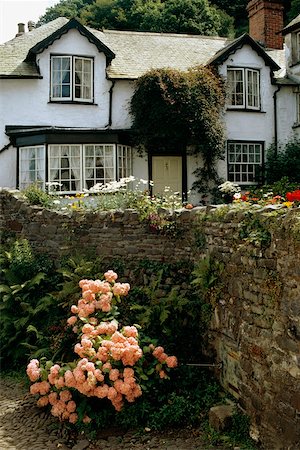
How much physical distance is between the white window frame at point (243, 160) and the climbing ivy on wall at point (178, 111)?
1036mm

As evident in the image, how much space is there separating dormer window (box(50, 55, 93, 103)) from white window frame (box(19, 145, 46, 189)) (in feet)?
6.59

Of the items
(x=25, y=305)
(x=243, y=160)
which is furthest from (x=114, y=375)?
(x=243, y=160)

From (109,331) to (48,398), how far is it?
139 cm

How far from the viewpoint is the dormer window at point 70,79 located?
16.4 meters

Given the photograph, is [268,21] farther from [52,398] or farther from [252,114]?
[52,398]

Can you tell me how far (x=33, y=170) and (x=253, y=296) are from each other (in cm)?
1094

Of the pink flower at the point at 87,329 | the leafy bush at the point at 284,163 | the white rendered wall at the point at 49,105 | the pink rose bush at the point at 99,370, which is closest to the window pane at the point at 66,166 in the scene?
the white rendered wall at the point at 49,105

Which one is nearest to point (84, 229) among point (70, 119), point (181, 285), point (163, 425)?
point (181, 285)

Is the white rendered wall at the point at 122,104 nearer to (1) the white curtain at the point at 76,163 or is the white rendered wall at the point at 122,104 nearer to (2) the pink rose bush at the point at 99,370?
(1) the white curtain at the point at 76,163

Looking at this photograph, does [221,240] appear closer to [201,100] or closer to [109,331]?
[109,331]

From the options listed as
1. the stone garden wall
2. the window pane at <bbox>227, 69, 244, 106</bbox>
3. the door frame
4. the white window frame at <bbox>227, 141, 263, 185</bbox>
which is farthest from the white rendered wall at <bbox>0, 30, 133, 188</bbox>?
the stone garden wall

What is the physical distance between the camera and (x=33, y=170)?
15703 millimetres

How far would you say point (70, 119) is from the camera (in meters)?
16.5

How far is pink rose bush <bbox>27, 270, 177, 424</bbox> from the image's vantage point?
7.00 meters
